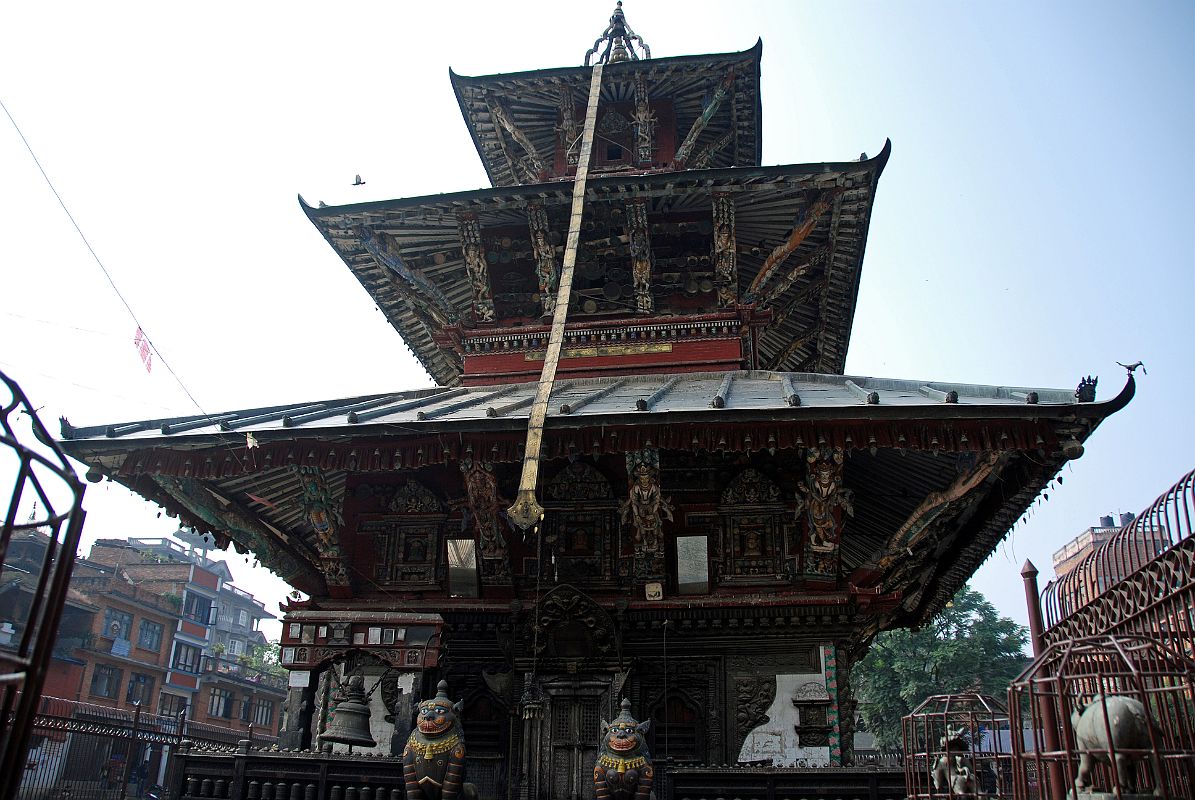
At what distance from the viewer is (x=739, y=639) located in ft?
39.6

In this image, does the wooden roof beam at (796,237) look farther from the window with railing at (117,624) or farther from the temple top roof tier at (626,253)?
the window with railing at (117,624)

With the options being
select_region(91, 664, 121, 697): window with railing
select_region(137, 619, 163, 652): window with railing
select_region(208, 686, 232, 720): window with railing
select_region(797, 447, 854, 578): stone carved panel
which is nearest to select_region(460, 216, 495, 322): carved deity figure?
select_region(797, 447, 854, 578): stone carved panel

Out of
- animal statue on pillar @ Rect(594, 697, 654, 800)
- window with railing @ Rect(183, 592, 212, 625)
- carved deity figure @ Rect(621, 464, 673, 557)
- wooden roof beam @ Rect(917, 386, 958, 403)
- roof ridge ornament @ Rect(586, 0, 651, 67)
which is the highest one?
roof ridge ornament @ Rect(586, 0, 651, 67)

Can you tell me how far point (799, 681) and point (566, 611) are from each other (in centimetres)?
311

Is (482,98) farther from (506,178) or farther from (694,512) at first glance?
(694,512)

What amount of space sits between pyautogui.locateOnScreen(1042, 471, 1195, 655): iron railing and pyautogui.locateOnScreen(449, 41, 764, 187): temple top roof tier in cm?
1084

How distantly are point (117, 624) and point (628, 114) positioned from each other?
39.9 meters

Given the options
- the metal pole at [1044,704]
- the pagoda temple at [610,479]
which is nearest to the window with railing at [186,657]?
the pagoda temple at [610,479]

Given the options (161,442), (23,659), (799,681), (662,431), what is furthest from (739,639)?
(23,659)

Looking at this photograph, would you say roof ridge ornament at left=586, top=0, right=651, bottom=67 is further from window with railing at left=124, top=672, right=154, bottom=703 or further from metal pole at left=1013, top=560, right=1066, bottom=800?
window with railing at left=124, top=672, right=154, bottom=703

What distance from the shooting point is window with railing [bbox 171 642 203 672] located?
49.6 m

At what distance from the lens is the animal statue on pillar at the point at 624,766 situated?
8.95 metres

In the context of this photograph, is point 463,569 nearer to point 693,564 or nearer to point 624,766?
point 693,564

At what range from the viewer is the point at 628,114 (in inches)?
702
